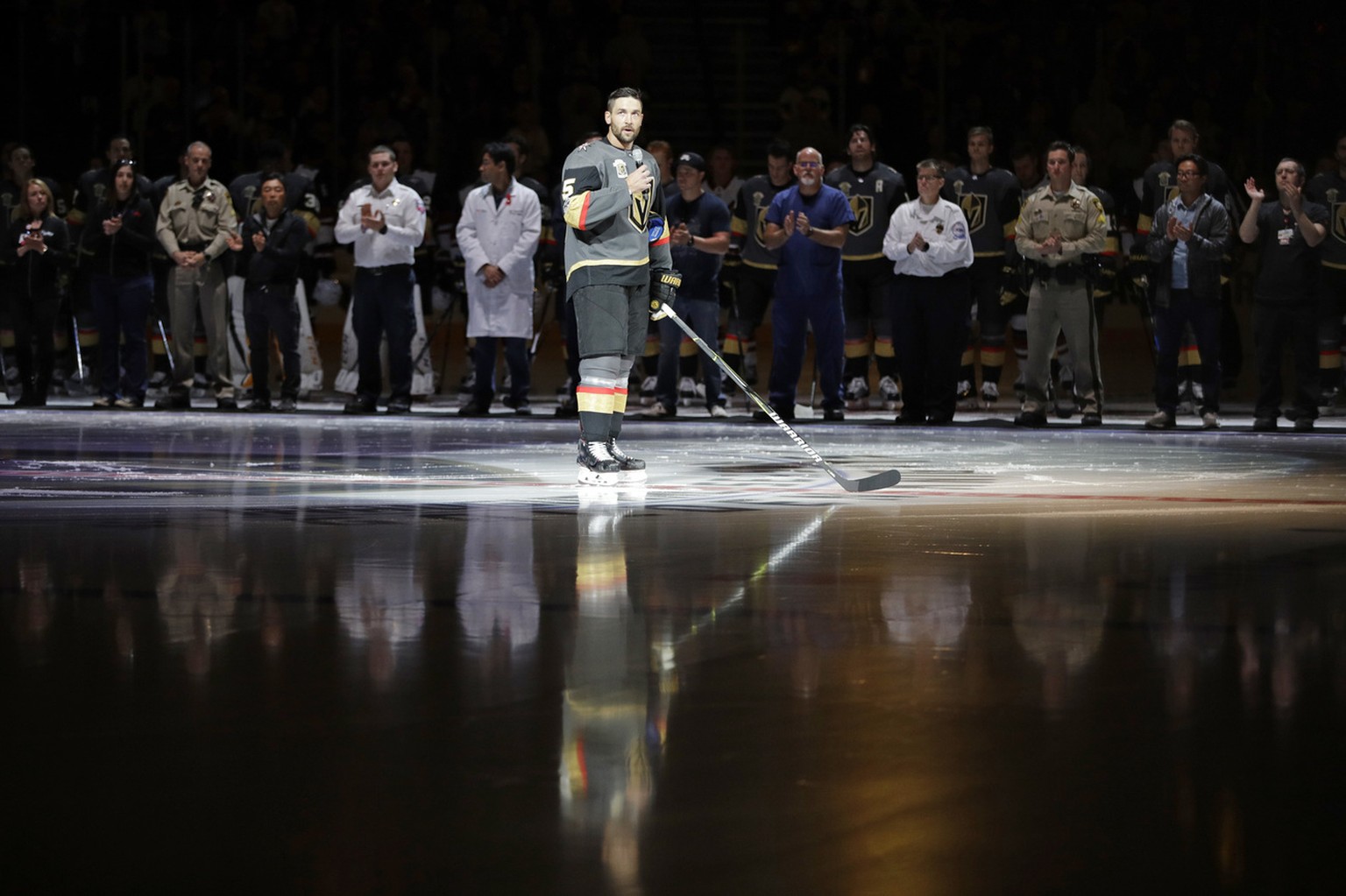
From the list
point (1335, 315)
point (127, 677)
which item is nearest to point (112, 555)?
point (127, 677)

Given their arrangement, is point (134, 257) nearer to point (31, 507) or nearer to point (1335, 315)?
point (31, 507)

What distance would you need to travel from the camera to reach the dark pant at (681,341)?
13.5 m

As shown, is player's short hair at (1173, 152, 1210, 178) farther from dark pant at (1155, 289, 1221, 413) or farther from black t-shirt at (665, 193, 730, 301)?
black t-shirt at (665, 193, 730, 301)

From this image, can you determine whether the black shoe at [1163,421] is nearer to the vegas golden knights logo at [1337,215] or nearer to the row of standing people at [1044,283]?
the row of standing people at [1044,283]

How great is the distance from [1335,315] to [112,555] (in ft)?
31.1

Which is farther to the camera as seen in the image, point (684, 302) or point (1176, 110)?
point (1176, 110)

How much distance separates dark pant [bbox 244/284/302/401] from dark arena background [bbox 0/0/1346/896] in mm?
486

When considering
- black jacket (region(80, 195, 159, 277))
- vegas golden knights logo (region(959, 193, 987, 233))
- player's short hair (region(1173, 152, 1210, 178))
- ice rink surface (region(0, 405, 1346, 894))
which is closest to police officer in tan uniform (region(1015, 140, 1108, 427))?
player's short hair (region(1173, 152, 1210, 178))

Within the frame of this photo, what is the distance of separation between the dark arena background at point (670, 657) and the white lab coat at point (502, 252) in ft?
2.50

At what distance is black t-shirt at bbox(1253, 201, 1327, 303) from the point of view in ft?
40.8

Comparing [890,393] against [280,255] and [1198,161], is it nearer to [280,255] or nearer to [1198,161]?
[1198,161]

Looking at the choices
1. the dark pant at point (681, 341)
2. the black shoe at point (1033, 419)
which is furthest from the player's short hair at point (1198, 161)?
the dark pant at point (681, 341)

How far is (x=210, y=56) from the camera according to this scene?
66.1 ft

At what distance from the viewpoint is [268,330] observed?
14.4 metres
